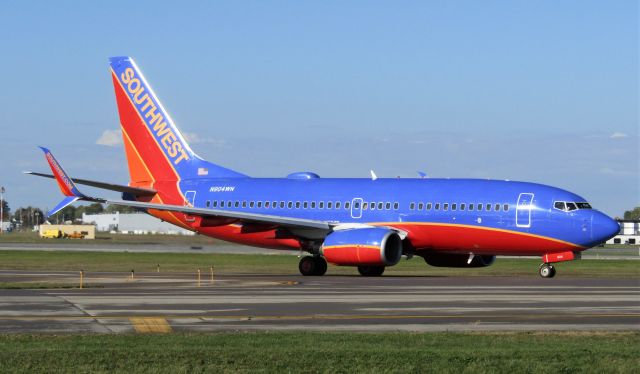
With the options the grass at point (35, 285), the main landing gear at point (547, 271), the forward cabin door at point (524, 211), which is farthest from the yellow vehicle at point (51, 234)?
the grass at point (35, 285)

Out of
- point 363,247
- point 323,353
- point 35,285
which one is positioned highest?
point 363,247

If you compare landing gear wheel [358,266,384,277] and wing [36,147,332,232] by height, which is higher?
wing [36,147,332,232]

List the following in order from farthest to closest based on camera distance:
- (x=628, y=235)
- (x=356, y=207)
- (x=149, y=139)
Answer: (x=628, y=235) < (x=149, y=139) < (x=356, y=207)

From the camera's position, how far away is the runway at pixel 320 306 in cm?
2244

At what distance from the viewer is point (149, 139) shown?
54.9m

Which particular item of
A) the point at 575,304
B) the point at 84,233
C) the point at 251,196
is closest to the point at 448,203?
the point at 251,196

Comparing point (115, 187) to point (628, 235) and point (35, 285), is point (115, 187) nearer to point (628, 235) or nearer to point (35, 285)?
point (35, 285)

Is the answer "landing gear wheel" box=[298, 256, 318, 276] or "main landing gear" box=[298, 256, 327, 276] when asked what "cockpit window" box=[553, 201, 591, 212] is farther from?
"landing gear wheel" box=[298, 256, 318, 276]

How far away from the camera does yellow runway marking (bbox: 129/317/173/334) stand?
21.2m

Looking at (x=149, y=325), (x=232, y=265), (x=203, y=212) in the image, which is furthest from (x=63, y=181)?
(x=149, y=325)

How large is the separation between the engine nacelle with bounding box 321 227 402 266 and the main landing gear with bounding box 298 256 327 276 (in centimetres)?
203

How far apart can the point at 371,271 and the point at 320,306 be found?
1983cm

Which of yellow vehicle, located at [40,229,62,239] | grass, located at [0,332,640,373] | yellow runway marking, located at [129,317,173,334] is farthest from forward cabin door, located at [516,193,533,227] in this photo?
yellow vehicle, located at [40,229,62,239]

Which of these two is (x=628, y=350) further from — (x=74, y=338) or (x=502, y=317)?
(x=74, y=338)
